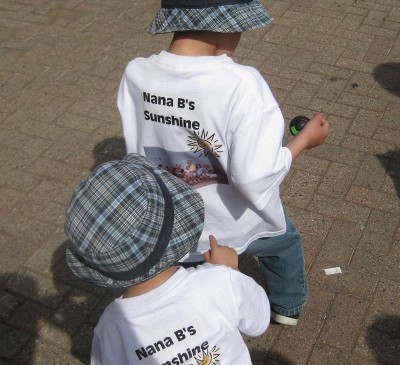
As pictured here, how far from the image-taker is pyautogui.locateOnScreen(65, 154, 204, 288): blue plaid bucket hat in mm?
1622

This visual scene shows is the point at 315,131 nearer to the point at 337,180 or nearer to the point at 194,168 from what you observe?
the point at 194,168

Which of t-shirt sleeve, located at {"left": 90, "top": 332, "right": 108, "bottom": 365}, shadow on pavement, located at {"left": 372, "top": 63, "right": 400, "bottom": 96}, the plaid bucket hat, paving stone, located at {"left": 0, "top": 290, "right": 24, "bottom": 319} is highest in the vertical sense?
the plaid bucket hat

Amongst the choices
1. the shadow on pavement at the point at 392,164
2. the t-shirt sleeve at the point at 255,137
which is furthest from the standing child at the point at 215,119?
the shadow on pavement at the point at 392,164

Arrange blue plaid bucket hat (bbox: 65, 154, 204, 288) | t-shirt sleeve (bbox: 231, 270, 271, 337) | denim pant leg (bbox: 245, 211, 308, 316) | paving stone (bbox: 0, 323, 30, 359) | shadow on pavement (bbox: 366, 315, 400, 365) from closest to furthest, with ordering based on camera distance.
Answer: blue plaid bucket hat (bbox: 65, 154, 204, 288)
t-shirt sleeve (bbox: 231, 270, 271, 337)
denim pant leg (bbox: 245, 211, 308, 316)
shadow on pavement (bbox: 366, 315, 400, 365)
paving stone (bbox: 0, 323, 30, 359)

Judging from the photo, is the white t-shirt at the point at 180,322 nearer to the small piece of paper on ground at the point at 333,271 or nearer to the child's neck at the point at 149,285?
the child's neck at the point at 149,285

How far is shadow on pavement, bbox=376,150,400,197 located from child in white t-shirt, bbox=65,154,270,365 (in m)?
2.31

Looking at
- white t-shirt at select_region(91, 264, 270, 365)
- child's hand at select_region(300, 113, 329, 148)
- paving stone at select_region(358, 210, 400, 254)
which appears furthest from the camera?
paving stone at select_region(358, 210, 400, 254)

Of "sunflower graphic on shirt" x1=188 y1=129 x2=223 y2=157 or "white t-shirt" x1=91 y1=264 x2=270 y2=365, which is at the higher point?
"sunflower graphic on shirt" x1=188 y1=129 x2=223 y2=157

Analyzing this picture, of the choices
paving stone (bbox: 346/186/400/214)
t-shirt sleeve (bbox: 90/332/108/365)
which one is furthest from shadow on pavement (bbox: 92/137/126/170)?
t-shirt sleeve (bbox: 90/332/108/365)

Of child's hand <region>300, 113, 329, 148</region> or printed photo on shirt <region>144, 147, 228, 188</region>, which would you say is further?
child's hand <region>300, 113, 329, 148</region>

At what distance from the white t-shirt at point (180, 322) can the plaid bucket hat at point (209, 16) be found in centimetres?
82

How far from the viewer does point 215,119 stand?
2076mm

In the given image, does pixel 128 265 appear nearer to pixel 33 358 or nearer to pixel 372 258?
pixel 33 358

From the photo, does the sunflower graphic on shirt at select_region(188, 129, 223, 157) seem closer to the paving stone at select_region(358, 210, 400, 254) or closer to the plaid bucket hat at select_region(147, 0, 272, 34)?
the plaid bucket hat at select_region(147, 0, 272, 34)
